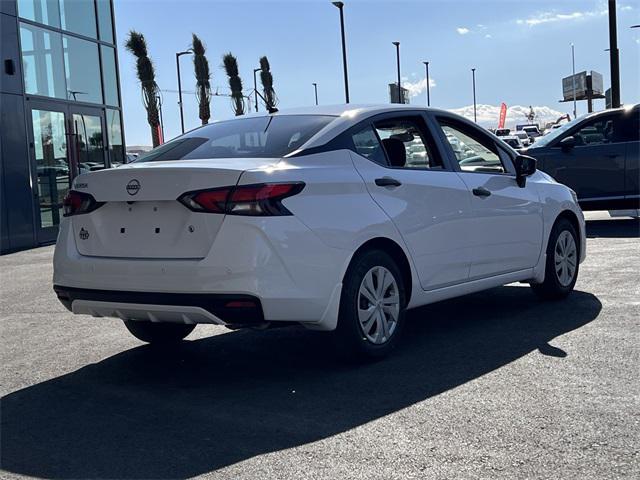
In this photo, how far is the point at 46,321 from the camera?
718cm

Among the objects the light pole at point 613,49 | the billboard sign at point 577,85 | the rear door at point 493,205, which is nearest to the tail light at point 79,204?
the rear door at point 493,205

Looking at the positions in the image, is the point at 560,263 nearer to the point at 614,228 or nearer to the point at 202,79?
the point at 614,228

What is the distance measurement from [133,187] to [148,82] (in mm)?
30368

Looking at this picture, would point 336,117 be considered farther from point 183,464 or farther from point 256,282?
point 183,464

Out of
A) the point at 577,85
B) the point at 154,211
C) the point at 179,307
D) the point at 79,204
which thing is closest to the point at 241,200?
the point at 154,211

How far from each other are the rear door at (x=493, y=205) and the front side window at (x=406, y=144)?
20cm

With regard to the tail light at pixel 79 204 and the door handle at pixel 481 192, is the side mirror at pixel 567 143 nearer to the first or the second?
the door handle at pixel 481 192

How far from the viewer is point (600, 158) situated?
12.6 meters

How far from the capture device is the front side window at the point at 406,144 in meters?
5.51

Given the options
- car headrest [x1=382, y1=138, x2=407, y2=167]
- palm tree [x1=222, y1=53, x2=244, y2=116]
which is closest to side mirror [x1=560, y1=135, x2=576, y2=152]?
car headrest [x1=382, y1=138, x2=407, y2=167]

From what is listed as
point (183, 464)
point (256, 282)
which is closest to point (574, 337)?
point (256, 282)

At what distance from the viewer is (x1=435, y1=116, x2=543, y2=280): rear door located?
606 cm

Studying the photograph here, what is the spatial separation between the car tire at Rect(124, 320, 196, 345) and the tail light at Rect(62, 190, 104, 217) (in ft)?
3.14

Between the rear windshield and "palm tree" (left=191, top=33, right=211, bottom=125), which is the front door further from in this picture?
"palm tree" (left=191, top=33, right=211, bottom=125)
